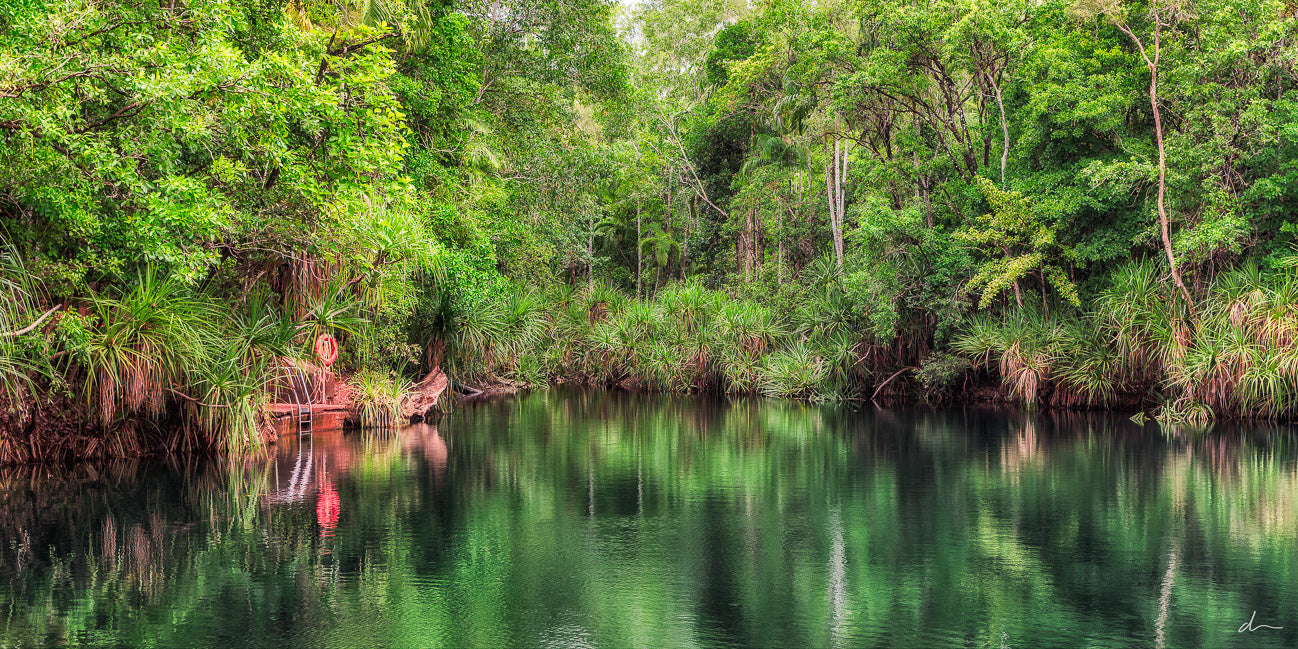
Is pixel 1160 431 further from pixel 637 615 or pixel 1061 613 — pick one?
pixel 637 615

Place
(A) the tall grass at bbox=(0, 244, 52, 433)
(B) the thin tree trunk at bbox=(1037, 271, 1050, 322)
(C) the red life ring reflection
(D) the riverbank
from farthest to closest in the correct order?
1. (B) the thin tree trunk at bbox=(1037, 271, 1050, 322)
2. (D) the riverbank
3. (A) the tall grass at bbox=(0, 244, 52, 433)
4. (C) the red life ring reflection

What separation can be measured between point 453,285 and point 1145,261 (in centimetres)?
1546

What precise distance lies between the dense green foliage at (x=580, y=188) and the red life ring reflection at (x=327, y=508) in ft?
10.1

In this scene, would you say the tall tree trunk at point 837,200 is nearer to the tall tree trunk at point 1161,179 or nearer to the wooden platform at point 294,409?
the tall tree trunk at point 1161,179

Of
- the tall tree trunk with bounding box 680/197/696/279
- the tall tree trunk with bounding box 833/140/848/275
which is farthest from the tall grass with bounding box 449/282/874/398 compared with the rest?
the tall tree trunk with bounding box 680/197/696/279

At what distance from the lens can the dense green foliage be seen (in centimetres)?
1090

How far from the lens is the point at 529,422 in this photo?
20141mm

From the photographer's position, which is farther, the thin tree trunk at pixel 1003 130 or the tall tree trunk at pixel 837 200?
the tall tree trunk at pixel 837 200

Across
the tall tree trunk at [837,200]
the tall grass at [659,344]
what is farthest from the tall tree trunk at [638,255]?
the tall tree trunk at [837,200]

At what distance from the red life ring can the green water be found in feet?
4.85

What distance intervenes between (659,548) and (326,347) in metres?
9.03

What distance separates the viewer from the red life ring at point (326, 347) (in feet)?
50.2

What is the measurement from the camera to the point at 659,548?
829cm

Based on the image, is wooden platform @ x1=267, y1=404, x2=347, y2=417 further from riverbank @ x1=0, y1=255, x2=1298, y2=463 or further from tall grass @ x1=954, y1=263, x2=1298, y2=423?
tall grass @ x1=954, y1=263, x2=1298, y2=423
